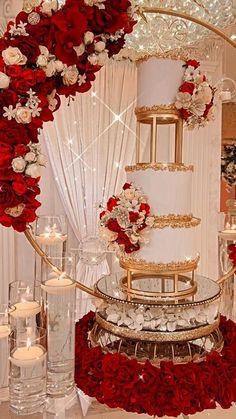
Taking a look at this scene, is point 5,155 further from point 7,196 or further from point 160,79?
point 160,79

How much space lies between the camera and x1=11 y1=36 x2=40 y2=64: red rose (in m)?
1.11

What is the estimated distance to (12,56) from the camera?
3.54ft

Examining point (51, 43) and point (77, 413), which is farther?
point (77, 413)

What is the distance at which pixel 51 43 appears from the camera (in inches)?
44.0

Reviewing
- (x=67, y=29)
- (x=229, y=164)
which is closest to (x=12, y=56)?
(x=67, y=29)

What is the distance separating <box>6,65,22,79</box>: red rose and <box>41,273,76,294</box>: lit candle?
0.53 m

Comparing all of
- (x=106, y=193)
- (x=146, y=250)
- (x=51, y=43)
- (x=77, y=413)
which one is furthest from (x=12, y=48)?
(x=106, y=193)

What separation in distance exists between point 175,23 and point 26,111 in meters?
0.67

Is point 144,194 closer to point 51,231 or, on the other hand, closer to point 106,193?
point 51,231

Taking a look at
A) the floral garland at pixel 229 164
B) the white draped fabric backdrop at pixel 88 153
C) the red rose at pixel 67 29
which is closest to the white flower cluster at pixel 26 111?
the red rose at pixel 67 29

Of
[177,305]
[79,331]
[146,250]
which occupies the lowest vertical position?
[79,331]

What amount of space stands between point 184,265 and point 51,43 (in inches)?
27.8

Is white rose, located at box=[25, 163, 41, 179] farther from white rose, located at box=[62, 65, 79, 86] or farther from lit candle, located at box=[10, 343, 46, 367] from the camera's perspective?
lit candle, located at box=[10, 343, 46, 367]

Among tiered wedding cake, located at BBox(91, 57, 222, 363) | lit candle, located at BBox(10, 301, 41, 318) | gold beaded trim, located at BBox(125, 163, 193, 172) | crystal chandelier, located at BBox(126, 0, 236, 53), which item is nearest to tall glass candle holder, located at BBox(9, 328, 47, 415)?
lit candle, located at BBox(10, 301, 41, 318)
